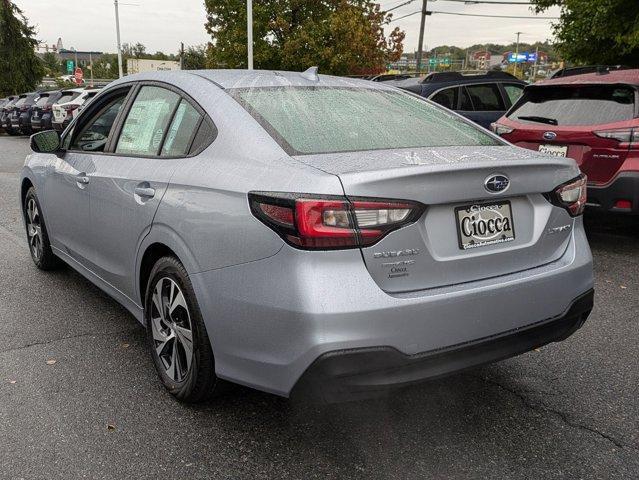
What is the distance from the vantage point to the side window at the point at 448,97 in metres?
9.60

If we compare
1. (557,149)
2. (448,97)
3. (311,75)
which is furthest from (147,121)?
(448,97)

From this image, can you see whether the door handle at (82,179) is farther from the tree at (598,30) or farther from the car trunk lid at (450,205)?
the tree at (598,30)

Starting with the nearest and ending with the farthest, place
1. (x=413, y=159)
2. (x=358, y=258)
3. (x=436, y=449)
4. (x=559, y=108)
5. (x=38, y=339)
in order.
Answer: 1. (x=358, y=258)
2. (x=413, y=159)
3. (x=436, y=449)
4. (x=38, y=339)
5. (x=559, y=108)

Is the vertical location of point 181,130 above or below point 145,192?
above

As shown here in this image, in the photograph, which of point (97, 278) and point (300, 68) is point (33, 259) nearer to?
point (97, 278)

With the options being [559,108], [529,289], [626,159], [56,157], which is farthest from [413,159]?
[559,108]

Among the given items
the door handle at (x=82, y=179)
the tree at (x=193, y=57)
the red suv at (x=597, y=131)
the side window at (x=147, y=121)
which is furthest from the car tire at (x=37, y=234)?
the tree at (x=193, y=57)

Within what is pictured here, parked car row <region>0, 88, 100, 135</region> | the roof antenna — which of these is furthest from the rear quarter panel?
parked car row <region>0, 88, 100, 135</region>

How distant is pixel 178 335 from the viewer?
2.91m

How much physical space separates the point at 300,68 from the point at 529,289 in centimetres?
3300

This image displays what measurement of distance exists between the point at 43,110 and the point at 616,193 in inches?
873

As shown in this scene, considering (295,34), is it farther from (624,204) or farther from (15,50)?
(624,204)

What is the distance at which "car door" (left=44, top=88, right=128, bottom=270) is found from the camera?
150 inches

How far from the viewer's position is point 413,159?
243 centimetres
